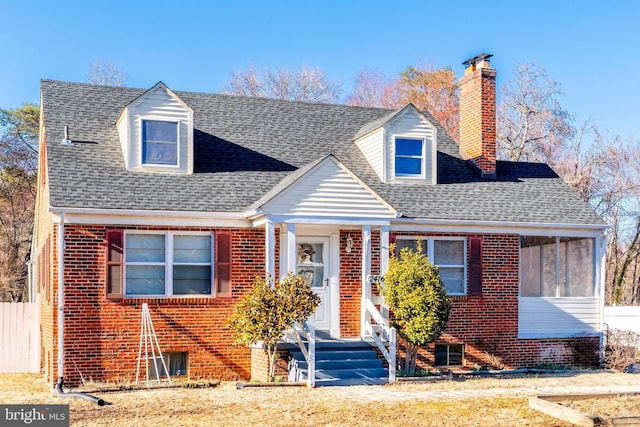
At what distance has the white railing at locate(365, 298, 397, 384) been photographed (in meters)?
15.4

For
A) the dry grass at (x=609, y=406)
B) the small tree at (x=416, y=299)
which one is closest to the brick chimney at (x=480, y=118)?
the small tree at (x=416, y=299)

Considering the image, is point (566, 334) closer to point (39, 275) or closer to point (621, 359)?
point (621, 359)

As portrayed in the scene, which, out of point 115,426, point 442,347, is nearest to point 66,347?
point 115,426

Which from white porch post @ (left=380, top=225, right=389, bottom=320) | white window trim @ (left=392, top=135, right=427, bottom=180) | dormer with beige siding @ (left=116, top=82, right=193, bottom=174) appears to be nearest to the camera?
white porch post @ (left=380, top=225, right=389, bottom=320)

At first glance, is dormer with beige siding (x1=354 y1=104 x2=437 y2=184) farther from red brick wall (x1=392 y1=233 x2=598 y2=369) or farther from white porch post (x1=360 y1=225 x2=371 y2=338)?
white porch post (x1=360 y1=225 x2=371 y2=338)

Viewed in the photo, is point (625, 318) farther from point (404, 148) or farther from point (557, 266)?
point (404, 148)

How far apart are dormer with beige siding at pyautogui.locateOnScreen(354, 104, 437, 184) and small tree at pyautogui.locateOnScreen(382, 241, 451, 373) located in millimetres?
3072

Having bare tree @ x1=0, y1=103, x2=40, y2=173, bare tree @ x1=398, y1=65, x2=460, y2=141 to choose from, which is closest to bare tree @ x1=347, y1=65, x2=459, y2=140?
bare tree @ x1=398, y1=65, x2=460, y2=141

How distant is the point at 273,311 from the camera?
14742 mm

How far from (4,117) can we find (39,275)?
1740 cm

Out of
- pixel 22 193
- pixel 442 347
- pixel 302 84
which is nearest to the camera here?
pixel 442 347

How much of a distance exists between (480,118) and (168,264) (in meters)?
8.95

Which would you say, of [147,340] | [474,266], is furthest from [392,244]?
[147,340]

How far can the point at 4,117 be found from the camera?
35.6 m
